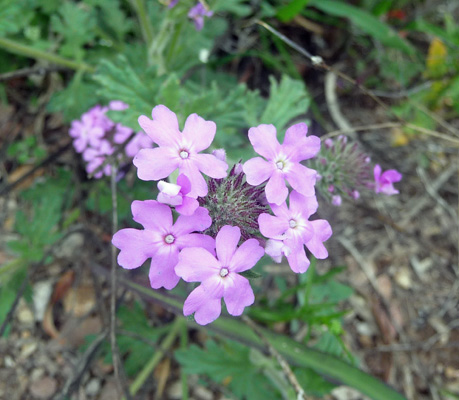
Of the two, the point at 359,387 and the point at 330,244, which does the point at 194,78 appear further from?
the point at 359,387

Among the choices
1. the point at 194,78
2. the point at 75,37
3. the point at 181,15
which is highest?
the point at 181,15

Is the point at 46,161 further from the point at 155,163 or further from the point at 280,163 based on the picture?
the point at 280,163

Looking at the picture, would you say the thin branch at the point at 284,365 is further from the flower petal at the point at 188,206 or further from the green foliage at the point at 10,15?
the green foliage at the point at 10,15

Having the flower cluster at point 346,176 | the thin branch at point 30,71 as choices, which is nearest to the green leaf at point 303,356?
the flower cluster at point 346,176

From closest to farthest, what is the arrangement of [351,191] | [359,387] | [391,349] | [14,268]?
[351,191] → [359,387] → [14,268] → [391,349]

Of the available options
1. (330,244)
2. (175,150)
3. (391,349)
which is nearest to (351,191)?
(175,150)

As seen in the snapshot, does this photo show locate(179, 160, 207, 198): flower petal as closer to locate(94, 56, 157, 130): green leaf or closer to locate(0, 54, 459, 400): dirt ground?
locate(94, 56, 157, 130): green leaf
